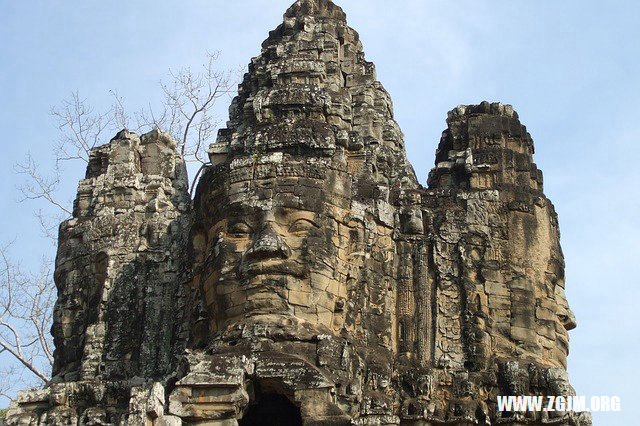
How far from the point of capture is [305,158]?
2072 centimetres

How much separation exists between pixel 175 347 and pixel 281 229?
297 centimetres

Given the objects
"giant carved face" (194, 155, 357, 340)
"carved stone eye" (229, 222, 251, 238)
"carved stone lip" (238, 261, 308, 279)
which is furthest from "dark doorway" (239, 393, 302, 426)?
"carved stone eye" (229, 222, 251, 238)

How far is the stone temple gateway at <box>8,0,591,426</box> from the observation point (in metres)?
19.3

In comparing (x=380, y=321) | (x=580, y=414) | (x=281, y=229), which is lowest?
(x=580, y=414)

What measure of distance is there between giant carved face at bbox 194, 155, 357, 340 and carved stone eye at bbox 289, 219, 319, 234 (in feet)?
0.05

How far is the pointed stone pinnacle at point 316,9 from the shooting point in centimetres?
2488

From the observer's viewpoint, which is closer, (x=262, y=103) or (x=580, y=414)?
(x=580, y=414)

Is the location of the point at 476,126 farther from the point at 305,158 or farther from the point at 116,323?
the point at 116,323

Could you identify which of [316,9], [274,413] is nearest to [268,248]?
[274,413]

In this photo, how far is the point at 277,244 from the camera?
64.8 ft

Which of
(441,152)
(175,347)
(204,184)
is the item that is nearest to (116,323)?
(175,347)

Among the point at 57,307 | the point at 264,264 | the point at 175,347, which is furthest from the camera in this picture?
the point at 57,307

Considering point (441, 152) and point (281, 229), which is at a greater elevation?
point (441, 152)

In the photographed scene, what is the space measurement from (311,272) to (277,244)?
703 millimetres
